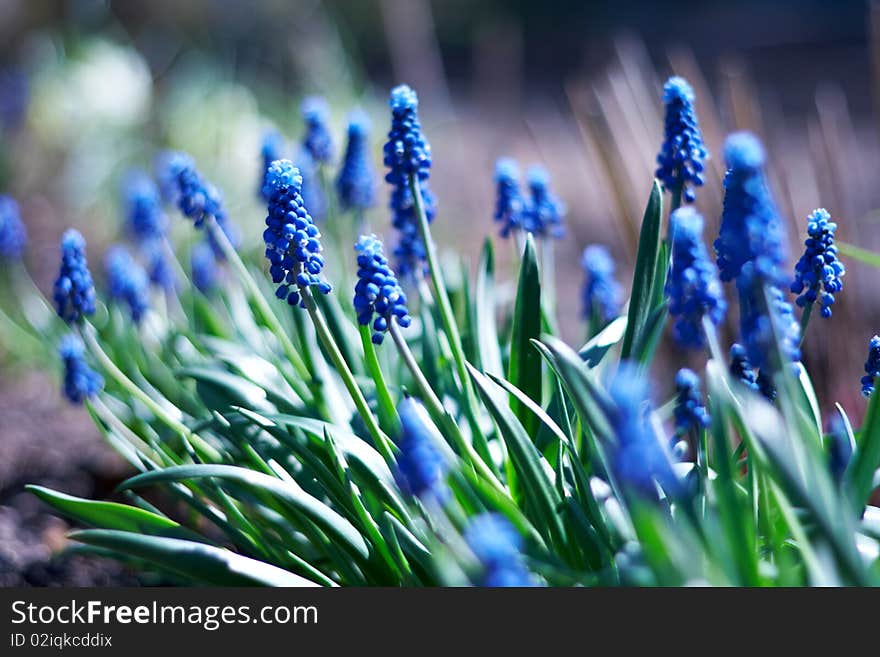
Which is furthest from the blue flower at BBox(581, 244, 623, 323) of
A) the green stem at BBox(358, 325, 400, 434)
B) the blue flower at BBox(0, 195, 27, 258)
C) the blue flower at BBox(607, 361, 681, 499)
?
the blue flower at BBox(0, 195, 27, 258)

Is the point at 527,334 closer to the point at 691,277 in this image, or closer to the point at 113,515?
the point at 691,277

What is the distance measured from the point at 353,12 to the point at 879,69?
51.1 feet

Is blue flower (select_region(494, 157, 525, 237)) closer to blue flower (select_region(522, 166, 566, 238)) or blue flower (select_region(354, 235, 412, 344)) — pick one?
blue flower (select_region(522, 166, 566, 238))

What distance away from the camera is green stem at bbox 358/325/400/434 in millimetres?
1875

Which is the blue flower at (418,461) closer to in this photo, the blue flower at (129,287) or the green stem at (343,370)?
the green stem at (343,370)

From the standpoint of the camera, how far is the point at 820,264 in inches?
Result: 67.7

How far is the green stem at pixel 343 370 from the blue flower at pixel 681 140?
2.62 feet

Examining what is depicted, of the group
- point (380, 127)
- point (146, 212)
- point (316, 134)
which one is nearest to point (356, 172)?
point (316, 134)

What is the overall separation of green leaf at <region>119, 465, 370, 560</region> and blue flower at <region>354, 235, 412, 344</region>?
326 millimetres

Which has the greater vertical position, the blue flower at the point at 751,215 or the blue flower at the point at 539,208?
the blue flower at the point at 539,208

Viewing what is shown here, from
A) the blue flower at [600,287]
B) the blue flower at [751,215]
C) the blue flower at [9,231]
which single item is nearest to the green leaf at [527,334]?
the blue flower at [600,287]

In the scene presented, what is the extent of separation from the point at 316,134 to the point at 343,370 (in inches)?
45.7

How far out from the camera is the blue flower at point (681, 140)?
1.92 metres

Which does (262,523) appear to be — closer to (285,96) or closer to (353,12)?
(285,96)
